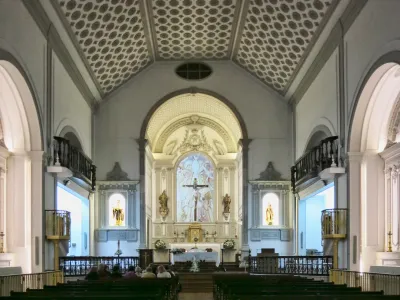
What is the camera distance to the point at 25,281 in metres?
17.3

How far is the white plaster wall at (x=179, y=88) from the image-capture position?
3222 cm

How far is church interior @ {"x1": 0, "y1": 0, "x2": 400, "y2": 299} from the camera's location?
65.2 ft

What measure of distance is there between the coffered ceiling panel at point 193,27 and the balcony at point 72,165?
5.74 meters

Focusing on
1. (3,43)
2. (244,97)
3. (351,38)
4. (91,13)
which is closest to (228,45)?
(244,97)

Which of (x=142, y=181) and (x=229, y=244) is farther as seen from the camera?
(x=229, y=244)

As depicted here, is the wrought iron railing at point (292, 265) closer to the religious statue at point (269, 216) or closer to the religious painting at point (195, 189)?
the religious statue at point (269, 216)

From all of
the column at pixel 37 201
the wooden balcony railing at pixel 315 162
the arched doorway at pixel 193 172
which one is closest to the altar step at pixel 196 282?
the wooden balcony railing at pixel 315 162

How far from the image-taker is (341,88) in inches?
857

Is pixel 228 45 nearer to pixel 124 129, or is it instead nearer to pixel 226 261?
pixel 124 129

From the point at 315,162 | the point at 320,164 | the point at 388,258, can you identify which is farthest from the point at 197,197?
the point at 388,258

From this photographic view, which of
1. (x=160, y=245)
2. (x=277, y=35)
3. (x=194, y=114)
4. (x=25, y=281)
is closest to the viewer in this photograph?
(x=25, y=281)

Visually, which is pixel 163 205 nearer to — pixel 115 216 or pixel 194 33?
pixel 115 216

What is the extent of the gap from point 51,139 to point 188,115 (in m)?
15.8

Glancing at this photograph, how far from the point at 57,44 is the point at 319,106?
907cm
